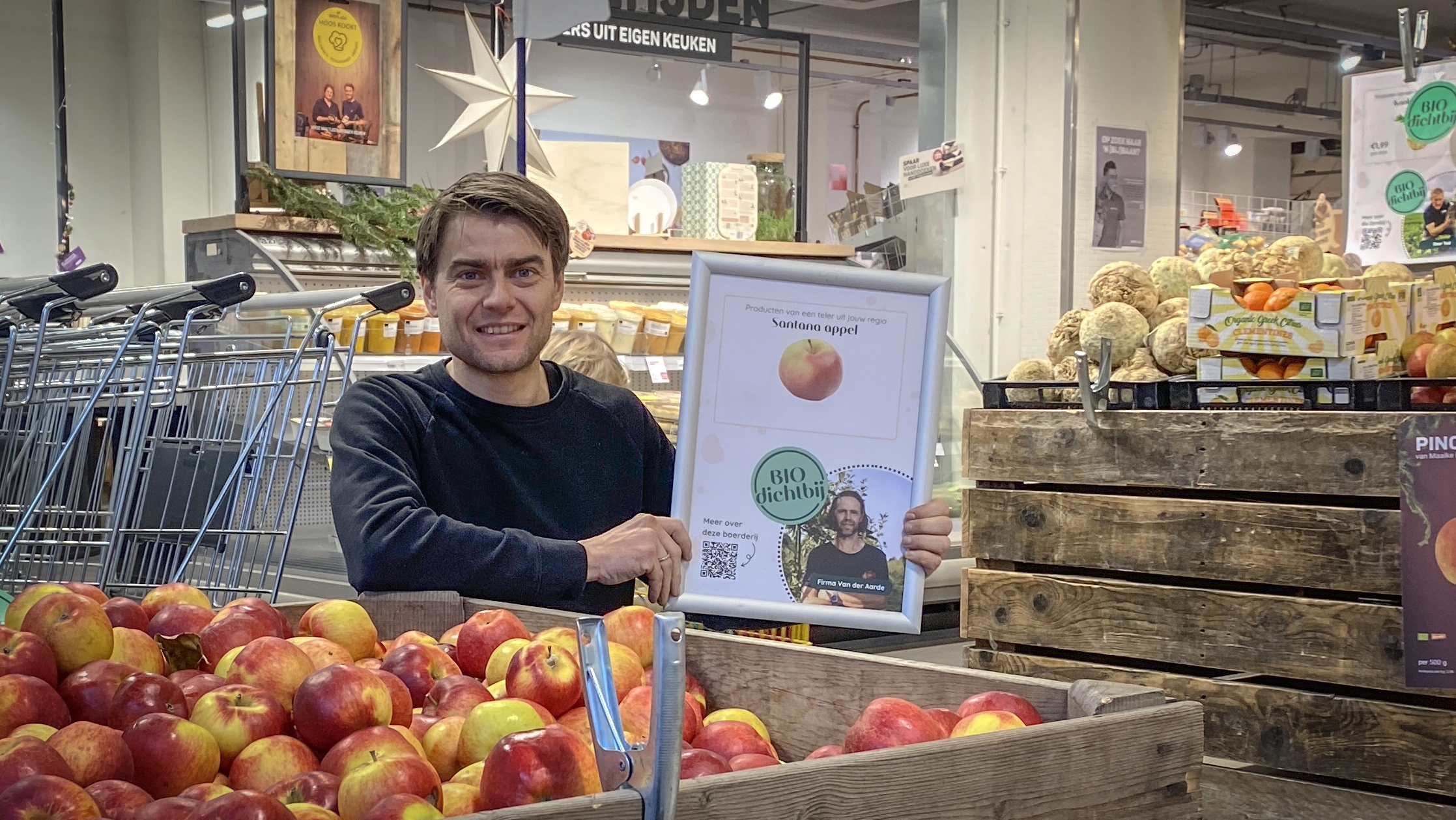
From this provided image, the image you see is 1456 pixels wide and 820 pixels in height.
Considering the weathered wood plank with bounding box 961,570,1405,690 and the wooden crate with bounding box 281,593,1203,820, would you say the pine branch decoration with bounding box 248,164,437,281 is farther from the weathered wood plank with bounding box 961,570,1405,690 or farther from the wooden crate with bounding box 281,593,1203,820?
the wooden crate with bounding box 281,593,1203,820

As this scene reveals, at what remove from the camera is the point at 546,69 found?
40.7 ft

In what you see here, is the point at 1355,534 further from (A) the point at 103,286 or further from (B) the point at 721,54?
(B) the point at 721,54

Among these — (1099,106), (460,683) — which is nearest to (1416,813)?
(460,683)

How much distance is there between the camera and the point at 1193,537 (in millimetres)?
3020

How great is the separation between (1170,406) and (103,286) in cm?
227

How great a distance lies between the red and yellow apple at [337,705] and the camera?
125cm

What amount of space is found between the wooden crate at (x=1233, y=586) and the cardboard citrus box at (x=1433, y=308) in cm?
53

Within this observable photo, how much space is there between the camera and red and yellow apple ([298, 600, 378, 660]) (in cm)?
167

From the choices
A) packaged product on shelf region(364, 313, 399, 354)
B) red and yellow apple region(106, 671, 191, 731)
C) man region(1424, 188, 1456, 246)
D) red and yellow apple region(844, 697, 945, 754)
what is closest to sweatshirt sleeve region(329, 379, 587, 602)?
red and yellow apple region(106, 671, 191, 731)

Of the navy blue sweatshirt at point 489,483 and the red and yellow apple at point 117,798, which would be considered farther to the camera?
the navy blue sweatshirt at point 489,483

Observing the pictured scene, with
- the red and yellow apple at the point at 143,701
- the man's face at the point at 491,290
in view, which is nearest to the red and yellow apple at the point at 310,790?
the red and yellow apple at the point at 143,701

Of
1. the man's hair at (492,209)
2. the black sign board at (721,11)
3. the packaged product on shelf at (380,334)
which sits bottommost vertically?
the packaged product on shelf at (380,334)

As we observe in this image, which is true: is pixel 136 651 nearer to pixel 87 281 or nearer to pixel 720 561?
pixel 720 561

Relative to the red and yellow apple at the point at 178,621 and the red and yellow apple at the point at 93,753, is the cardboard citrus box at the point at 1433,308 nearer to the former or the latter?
the red and yellow apple at the point at 178,621
